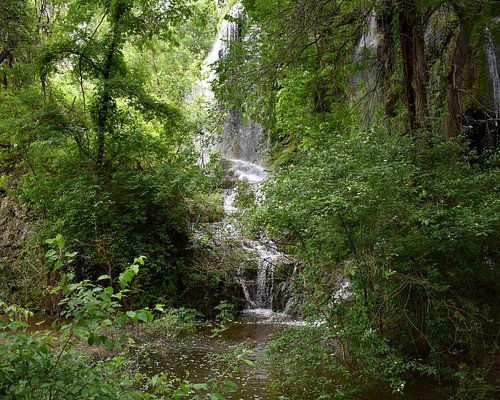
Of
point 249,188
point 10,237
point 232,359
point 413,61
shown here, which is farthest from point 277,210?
point 10,237

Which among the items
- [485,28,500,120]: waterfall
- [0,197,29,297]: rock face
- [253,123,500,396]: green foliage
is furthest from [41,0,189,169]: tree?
[485,28,500,120]: waterfall

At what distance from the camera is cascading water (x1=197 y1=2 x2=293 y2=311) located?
38.4 feet

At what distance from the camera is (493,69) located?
11.0m

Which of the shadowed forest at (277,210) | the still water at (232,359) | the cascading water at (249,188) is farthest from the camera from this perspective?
the cascading water at (249,188)

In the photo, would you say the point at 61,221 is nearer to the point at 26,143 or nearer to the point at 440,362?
the point at 26,143

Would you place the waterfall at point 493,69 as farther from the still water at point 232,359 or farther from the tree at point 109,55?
the tree at point 109,55

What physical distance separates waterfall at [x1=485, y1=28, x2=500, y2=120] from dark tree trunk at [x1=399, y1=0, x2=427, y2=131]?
3338 mm

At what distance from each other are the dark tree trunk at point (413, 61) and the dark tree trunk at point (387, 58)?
0.37m

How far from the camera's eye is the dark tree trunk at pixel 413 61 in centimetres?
802

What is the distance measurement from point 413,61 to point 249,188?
6.41 meters

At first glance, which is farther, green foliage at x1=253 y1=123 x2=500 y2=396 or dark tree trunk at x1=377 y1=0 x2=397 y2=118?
dark tree trunk at x1=377 y1=0 x2=397 y2=118

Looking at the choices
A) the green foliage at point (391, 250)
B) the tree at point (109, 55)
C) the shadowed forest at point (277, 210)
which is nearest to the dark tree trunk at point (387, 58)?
the shadowed forest at point (277, 210)

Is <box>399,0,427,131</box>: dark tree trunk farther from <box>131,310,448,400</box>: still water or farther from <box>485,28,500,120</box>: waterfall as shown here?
<box>131,310,448,400</box>: still water

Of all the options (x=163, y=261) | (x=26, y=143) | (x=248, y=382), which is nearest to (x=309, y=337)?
(x=248, y=382)
